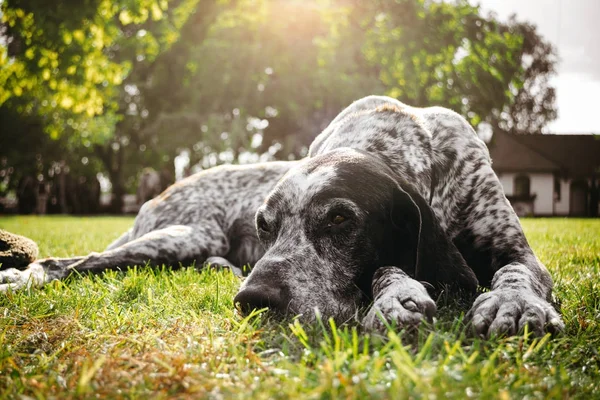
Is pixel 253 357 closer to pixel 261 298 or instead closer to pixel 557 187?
pixel 261 298

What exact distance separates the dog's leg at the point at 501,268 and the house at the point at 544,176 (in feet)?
97.9

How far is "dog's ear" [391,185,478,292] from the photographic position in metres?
2.51

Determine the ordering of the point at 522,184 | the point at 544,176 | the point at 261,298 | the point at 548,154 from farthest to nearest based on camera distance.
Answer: the point at 548,154 < the point at 522,184 < the point at 544,176 < the point at 261,298

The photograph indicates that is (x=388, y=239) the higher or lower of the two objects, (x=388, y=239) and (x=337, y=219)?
the lower

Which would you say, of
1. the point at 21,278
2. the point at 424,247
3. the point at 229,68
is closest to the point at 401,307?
the point at 424,247

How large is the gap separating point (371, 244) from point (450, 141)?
1224mm

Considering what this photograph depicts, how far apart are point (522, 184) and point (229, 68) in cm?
2143

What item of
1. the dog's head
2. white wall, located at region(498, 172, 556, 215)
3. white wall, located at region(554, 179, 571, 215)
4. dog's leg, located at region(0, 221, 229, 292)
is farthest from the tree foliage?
white wall, located at region(554, 179, 571, 215)

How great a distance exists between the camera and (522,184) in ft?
108

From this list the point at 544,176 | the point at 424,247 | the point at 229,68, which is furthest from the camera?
the point at 544,176

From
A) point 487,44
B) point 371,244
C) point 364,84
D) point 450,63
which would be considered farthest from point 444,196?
point 364,84

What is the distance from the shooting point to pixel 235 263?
15.5ft

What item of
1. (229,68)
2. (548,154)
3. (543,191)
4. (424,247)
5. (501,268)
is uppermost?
(229,68)

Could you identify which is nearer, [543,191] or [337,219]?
[337,219]
